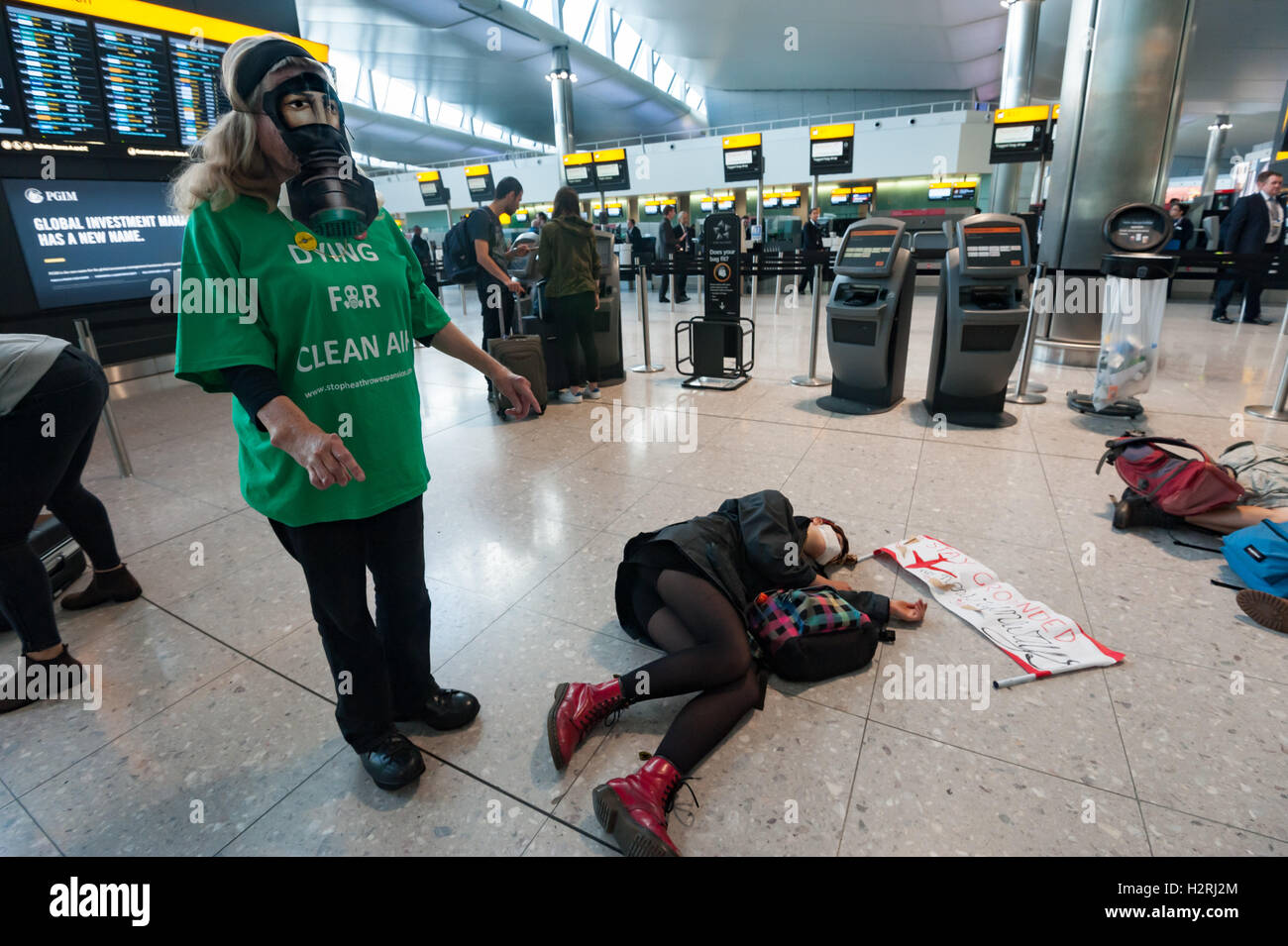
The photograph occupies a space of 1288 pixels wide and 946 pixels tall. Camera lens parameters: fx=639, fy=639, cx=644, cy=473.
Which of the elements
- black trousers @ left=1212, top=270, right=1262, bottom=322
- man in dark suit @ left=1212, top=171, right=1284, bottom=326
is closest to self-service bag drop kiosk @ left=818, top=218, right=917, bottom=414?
man in dark suit @ left=1212, top=171, right=1284, bottom=326

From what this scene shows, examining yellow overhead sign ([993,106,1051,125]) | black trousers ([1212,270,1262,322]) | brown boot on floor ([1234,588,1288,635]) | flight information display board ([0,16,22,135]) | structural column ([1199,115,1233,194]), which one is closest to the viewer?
brown boot on floor ([1234,588,1288,635])

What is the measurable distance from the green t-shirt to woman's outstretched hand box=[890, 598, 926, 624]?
163 centimetres

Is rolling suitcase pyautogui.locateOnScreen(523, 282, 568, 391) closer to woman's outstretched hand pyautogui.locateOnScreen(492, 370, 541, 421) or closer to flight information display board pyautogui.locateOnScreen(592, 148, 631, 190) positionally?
woman's outstretched hand pyautogui.locateOnScreen(492, 370, 541, 421)

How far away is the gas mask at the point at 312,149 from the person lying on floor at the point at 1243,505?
3249 mm

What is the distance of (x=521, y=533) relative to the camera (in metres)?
Result: 3.09

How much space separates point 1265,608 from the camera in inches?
85.2

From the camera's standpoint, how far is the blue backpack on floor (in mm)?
2234

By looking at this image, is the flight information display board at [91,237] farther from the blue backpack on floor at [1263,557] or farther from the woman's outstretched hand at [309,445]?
the blue backpack on floor at [1263,557]

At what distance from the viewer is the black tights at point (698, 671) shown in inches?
66.7
